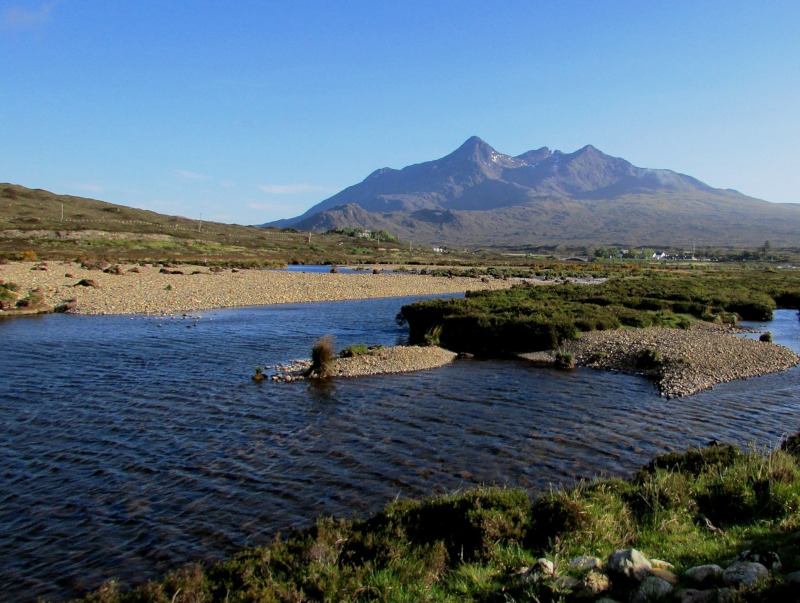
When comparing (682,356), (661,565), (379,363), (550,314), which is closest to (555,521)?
(661,565)

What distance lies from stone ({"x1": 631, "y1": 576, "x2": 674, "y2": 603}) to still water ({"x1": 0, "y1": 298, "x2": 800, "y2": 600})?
5287mm

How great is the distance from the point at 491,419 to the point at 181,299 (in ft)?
102

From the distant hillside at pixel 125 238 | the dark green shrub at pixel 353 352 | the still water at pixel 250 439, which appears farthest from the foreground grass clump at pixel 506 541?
the distant hillside at pixel 125 238

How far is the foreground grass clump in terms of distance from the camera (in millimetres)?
6285

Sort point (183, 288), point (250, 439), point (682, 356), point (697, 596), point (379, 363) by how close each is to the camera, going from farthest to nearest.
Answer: point (183, 288), point (682, 356), point (379, 363), point (250, 439), point (697, 596)

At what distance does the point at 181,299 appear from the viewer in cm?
4066

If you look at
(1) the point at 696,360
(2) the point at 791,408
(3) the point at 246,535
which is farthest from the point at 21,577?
(1) the point at 696,360

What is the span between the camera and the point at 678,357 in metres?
22.7

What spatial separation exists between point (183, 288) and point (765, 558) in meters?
46.0

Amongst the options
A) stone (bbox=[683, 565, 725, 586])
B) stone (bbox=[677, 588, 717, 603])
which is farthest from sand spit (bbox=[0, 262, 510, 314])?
stone (bbox=[677, 588, 717, 603])

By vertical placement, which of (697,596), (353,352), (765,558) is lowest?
(353,352)

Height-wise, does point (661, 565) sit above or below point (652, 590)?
below

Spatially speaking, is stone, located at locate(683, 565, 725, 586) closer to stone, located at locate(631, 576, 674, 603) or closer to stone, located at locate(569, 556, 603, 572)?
→ stone, located at locate(631, 576, 674, 603)

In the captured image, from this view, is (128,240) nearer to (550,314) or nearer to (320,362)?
(550,314)
